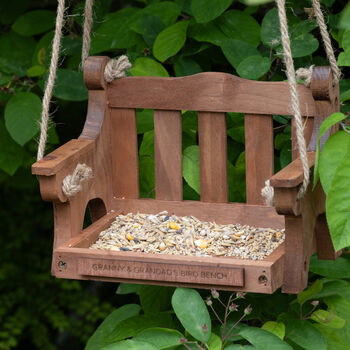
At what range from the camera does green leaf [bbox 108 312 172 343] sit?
6.24 ft

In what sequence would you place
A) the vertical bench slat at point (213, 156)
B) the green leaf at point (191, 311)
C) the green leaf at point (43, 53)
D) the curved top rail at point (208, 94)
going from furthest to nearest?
the green leaf at point (43, 53), the vertical bench slat at point (213, 156), the curved top rail at point (208, 94), the green leaf at point (191, 311)

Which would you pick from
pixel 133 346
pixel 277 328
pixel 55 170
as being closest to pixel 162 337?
pixel 133 346

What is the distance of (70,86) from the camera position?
2.20m

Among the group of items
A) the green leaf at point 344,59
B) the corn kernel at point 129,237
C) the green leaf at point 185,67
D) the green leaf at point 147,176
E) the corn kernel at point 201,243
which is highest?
the green leaf at point 344,59

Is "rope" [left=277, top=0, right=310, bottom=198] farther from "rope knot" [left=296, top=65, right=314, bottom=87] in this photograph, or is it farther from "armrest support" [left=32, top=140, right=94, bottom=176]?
"armrest support" [left=32, top=140, right=94, bottom=176]

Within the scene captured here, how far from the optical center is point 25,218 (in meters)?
4.11

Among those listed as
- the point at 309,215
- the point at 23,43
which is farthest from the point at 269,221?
the point at 23,43

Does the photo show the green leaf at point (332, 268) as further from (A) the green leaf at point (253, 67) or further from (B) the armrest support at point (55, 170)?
(B) the armrest support at point (55, 170)

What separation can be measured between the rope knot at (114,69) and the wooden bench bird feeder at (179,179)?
2cm

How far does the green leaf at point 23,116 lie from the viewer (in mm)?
2107

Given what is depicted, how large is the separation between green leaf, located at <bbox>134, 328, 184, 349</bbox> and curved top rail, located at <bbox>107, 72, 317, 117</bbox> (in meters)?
0.54

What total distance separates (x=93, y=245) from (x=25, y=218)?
2.51 metres

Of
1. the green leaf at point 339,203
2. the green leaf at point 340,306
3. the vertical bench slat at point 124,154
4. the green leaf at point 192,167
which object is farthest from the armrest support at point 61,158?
the green leaf at point 340,306

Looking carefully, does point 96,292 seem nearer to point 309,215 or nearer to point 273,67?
point 273,67
